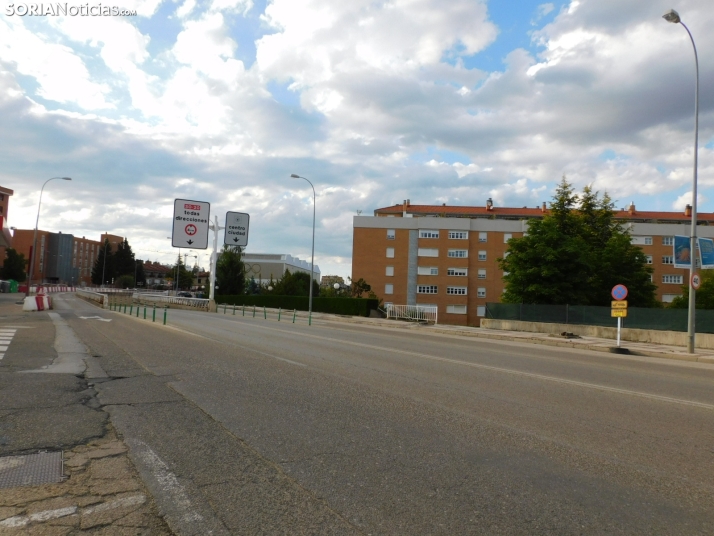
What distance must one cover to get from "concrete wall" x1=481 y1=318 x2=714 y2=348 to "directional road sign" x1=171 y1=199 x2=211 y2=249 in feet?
57.5

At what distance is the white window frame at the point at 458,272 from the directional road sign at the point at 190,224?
1844 inches

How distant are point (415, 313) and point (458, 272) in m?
34.8

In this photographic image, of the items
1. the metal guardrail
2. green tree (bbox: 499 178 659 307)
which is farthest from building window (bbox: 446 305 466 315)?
the metal guardrail

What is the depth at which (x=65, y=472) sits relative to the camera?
15.6 feet

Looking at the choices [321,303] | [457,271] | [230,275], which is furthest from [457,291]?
[230,275]

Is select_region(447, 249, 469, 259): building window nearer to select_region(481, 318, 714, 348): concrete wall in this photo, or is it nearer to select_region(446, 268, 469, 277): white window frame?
select_region(446, 268, 469, 277): white window frame

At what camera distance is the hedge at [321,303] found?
48.7 meters

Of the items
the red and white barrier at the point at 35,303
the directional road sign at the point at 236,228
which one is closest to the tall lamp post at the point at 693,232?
the directional road sign at the point at 236,228

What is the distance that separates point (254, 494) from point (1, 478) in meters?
2.13

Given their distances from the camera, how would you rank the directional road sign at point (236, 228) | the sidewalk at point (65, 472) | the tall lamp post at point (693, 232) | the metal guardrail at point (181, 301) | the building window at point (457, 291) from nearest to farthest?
the sidewalk at point (65, 472) → the tall lamp post at point (693, 232) → the directional road sign at point (236, 228) → the metal guardrail at point (181, 301) → the building window at point (457, 291)

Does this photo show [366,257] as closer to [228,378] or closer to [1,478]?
[228,378]

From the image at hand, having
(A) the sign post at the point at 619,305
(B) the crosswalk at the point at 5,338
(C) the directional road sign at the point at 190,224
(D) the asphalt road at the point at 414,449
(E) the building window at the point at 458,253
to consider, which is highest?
(E) the building window at the point at 458,253

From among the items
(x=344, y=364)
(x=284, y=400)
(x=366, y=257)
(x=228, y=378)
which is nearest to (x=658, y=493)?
(x=284, y=400)

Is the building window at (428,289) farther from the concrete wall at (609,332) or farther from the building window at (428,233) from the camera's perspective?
the concrete wall at (609,332)
